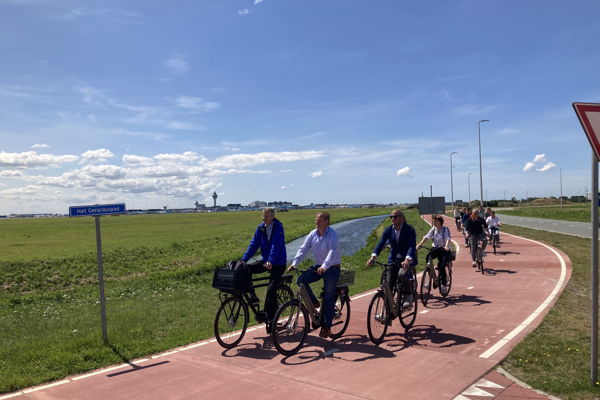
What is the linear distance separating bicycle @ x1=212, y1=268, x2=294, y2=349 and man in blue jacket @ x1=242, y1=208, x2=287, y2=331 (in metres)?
0.10

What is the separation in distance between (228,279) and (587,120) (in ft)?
15.4

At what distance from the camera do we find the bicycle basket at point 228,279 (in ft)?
20.5

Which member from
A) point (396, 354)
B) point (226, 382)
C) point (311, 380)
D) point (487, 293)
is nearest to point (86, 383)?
point (226, 382)

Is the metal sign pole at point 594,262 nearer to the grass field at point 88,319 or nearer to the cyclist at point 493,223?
the grass field at point 88,319

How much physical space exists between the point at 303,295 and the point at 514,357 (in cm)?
282

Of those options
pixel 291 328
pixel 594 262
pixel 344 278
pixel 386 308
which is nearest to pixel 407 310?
pixel 386 308

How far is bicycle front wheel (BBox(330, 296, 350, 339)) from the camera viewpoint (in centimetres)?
674

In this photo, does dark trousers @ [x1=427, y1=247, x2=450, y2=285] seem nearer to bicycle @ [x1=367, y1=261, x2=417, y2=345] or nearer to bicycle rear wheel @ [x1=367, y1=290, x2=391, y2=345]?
bicycle @ [x1=367, y1=261, x2=417, y2=345]

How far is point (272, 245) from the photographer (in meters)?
6.79

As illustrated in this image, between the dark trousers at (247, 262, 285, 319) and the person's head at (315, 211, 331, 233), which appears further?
the dark trousers at (247, 262, 285, 319)

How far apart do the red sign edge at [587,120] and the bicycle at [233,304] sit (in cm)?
424

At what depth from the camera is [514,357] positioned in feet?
18.5

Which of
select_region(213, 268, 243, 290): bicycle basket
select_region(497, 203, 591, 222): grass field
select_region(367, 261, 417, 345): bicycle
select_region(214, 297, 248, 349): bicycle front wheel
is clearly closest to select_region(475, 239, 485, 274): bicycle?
select_region(367, 261, 417, 345): bicycle

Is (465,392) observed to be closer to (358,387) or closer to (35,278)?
(358,387)
